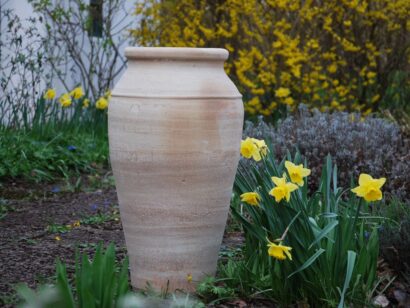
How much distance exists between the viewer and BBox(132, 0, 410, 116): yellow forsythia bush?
8359mm

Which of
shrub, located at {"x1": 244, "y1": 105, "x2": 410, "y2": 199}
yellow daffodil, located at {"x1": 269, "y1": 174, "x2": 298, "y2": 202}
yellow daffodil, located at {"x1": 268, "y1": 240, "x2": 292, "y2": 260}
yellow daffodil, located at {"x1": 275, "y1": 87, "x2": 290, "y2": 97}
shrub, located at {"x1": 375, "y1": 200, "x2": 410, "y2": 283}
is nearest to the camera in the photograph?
yellow daffodil, located at {"x1": 268, "y1": 240, "x2": 292, "y2": 260}

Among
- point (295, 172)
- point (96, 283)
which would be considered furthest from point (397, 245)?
point (96, 283)

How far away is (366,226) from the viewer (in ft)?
12.7

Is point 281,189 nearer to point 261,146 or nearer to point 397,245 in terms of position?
point 261,146

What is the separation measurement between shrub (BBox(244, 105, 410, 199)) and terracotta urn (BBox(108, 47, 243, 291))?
208 cm

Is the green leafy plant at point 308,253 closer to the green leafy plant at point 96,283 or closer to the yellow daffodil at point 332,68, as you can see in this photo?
the green leafy plant at point 96,283

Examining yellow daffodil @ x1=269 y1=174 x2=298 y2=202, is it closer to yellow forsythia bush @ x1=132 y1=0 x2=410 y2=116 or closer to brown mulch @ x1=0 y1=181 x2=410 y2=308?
brown mulch @ x1=0 y1=181 x2=410 y2=308

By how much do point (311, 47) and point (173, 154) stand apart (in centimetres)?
582

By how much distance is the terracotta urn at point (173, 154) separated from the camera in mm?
3107

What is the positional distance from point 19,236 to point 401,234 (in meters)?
2.20

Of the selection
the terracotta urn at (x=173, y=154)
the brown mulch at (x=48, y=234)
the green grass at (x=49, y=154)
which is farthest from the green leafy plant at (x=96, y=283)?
the green grass at (x=49, y=154)

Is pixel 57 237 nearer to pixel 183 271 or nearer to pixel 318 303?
pixel 183 271

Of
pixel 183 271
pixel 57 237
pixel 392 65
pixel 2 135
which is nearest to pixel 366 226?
pixel 183 271

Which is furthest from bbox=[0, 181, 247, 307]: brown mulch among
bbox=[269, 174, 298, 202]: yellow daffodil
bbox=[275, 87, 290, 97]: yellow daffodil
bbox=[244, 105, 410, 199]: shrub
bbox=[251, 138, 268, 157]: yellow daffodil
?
bbox=[275, 87, 290, 97]: yellow daffodil
